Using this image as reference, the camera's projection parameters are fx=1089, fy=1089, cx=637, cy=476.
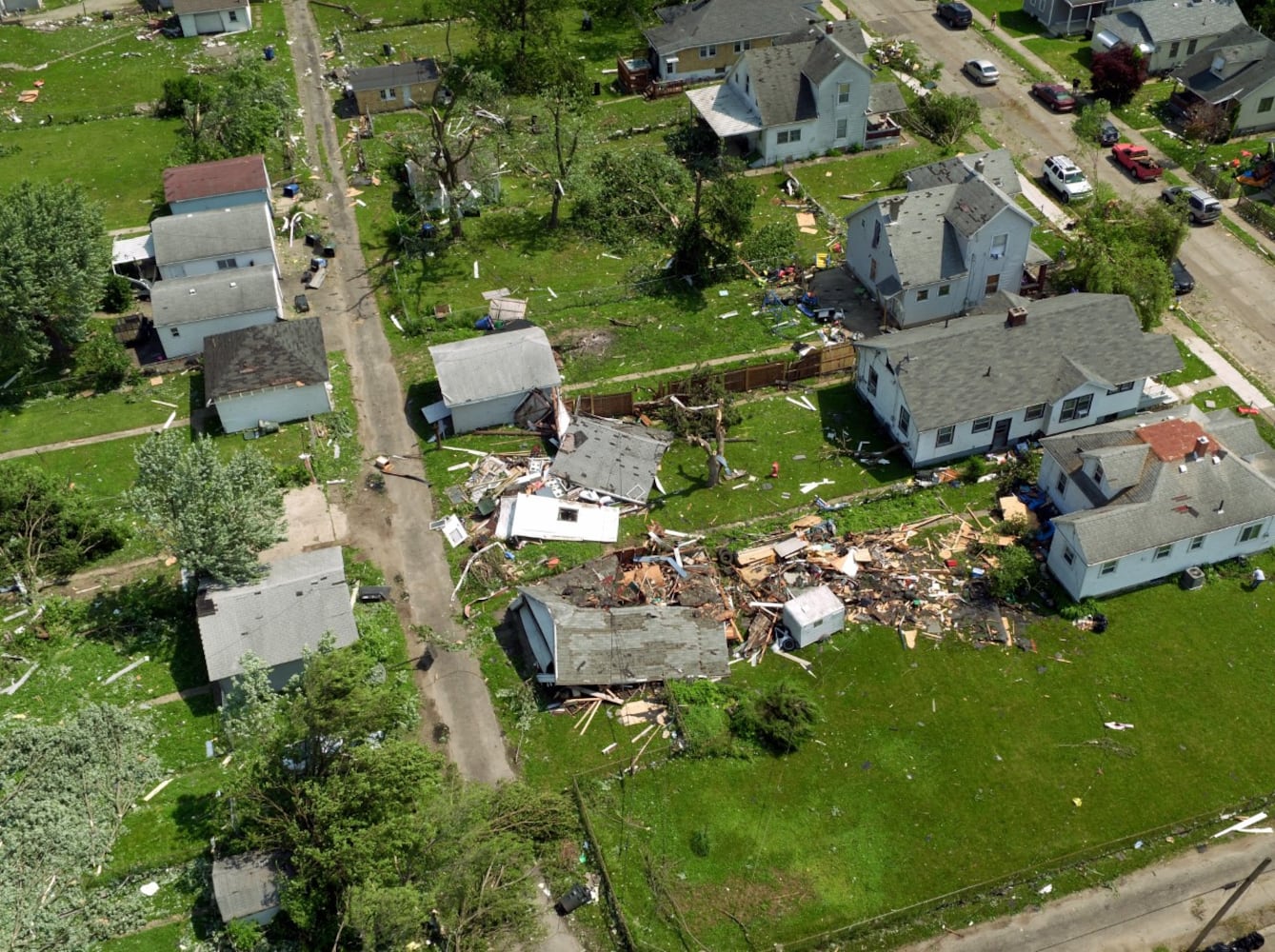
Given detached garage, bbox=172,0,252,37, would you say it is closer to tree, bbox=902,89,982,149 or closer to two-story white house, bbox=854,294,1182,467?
tree, bbox=902,89,982,149

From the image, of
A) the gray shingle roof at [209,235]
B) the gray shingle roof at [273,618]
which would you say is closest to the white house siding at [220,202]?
the gray shingle roof at [209,235]

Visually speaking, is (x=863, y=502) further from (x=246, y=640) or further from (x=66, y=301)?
(x=66, y=301)

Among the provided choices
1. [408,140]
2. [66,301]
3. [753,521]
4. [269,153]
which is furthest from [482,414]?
[269,153]

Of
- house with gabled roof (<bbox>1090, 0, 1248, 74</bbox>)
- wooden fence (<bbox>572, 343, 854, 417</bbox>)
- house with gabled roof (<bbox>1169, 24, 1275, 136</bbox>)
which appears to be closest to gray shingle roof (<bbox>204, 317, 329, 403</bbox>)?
wooden fence (<bbox>572, 343, 854, 417</bbox>)

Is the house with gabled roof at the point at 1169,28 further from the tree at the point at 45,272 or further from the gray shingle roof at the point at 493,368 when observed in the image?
the tree at the point at 45,272

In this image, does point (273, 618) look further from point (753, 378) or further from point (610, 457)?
point (753, 378)

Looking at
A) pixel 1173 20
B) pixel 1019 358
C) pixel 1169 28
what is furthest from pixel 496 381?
pixel 1173 20

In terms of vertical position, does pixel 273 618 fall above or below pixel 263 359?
below
